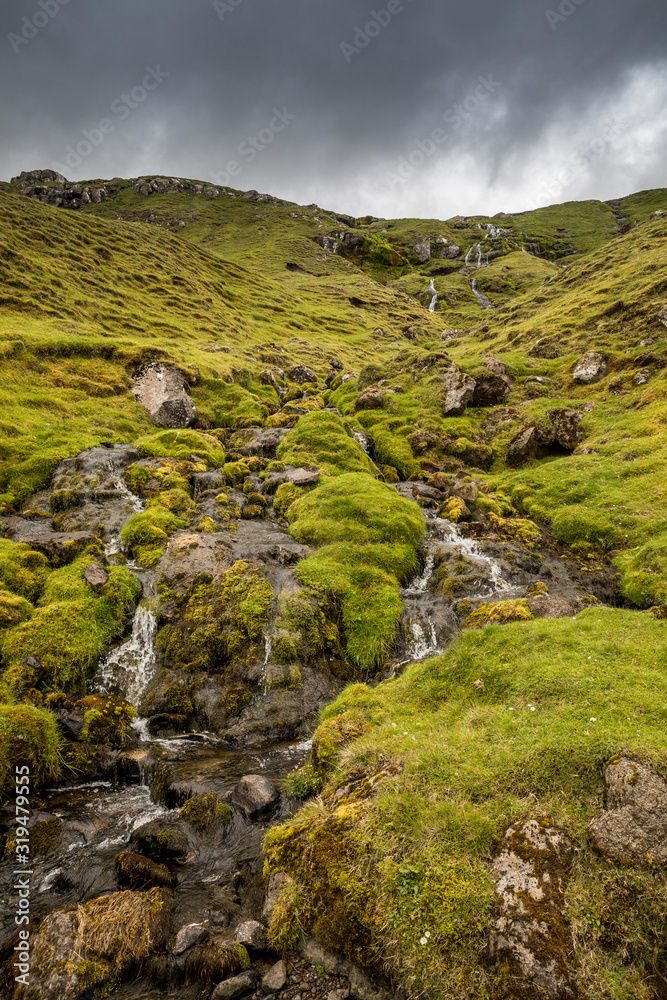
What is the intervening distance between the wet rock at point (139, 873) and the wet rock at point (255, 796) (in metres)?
2.33

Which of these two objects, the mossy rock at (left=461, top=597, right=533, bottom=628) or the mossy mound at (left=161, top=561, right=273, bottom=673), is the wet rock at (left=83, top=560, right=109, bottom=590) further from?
the mossy rock at (left=461, top=597, right=533, bottom=628)

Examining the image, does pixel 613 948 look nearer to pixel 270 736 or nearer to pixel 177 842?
pixel 177 842

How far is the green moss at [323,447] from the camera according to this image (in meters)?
34.8

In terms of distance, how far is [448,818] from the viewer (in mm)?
8031

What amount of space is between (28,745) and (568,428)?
40889 millimetres

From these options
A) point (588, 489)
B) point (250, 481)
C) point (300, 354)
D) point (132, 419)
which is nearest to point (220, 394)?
point (132, 419)

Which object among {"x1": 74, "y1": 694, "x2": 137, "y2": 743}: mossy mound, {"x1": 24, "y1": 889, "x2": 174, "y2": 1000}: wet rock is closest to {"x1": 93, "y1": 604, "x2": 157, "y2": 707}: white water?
{"x1": 74, "y1": 694, "x2": 137, "y2": 743}: mossy mound

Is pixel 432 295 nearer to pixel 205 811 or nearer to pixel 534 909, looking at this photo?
pixel 205 811

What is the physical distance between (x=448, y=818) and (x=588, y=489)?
88.4ft

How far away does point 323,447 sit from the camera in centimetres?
3647

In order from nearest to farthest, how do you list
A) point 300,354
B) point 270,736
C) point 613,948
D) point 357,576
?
point 613,948 → point 270,736 → point 357,576 → point 300,354

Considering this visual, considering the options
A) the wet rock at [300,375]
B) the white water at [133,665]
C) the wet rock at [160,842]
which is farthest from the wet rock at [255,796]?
the wet rock at [300,375]

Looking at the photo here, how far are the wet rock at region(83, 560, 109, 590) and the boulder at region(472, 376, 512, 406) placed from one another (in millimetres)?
39271

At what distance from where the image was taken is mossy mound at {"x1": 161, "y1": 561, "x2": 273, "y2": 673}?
727 inches
